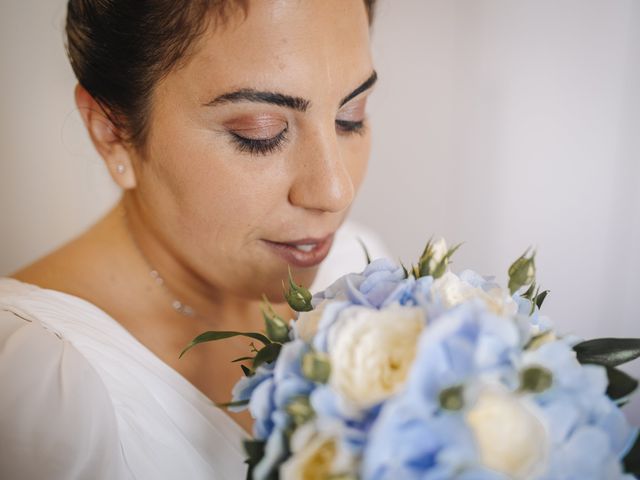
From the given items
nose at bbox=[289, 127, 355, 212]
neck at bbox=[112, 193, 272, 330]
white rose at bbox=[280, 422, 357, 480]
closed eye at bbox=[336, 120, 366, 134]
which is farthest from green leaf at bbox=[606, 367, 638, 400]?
neck at bbox=[112, 193, 272, 330]

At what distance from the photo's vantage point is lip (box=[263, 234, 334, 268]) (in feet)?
2.80

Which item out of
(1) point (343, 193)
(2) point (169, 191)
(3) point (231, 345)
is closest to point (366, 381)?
(1) point (343, 193)

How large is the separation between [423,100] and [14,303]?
4.92 feet

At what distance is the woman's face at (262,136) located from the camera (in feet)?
2.38

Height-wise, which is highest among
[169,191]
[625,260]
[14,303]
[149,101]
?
[149,101]

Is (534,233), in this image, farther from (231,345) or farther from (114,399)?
(114,399)

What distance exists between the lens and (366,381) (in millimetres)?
427


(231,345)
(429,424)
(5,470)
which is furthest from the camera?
(231,345)

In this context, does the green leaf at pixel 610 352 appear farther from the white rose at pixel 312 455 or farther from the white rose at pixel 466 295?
the white rose at pixel 312 455

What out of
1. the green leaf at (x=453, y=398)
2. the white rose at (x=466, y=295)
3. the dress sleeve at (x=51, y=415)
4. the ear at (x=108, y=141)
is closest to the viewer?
the green leaf at (x=453, y=398)

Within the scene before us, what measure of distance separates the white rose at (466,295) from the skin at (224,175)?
294mm

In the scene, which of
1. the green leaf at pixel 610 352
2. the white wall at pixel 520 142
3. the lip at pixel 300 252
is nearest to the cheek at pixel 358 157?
the lip at pixel 300 252

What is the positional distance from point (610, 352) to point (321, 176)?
1.31ft

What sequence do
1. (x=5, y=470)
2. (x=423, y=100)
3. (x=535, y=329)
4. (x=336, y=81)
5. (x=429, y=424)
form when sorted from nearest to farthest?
1. (x=429, y=424)
2. (x=535, y=329)
3. (x=5, y=470)
4. (x=336, y=81)
5. (x=423, y=100)
